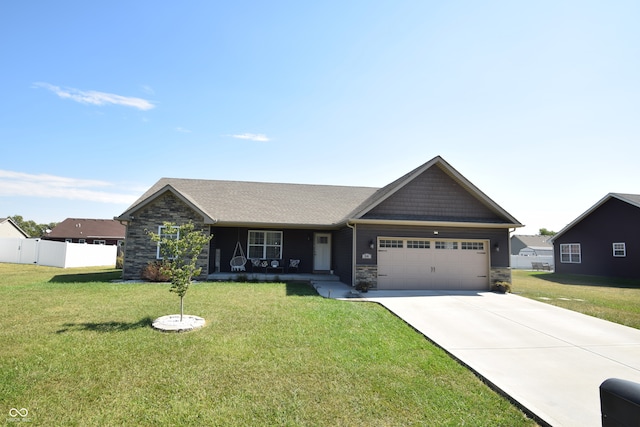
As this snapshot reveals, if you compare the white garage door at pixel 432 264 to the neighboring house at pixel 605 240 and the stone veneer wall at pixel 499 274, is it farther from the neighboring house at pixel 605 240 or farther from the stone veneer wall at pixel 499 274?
the neighboring house at pixel 605 240

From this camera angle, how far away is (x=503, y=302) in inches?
431

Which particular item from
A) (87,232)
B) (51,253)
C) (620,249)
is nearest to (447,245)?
(620,249)

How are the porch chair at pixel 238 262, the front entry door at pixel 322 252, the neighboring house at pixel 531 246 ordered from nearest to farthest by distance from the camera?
the porch chair at pixel 238 262 → the front entry door at pixel 322 252 → the neighboring house at pixel 531 246

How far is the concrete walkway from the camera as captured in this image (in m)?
4.22

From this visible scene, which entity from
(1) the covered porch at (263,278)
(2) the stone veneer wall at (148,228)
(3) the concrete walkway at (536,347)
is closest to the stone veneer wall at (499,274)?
(3) the concrete walkway at (536,347)

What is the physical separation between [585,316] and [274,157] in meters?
13.0

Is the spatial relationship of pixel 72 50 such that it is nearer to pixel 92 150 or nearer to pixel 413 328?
pixel 92 150

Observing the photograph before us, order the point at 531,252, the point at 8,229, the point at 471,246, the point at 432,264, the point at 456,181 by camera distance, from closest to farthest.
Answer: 1. the point at 432,264
2. the point at 471,246
3. the point at 456,181
4. the point at 8,229
5. the point at 531,252

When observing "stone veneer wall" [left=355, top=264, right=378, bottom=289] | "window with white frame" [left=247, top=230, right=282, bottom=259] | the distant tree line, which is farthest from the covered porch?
the distant tree line

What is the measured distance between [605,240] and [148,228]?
26412mm

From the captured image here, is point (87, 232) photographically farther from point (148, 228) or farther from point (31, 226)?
point (31, 226)

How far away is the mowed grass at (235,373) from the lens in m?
3.75

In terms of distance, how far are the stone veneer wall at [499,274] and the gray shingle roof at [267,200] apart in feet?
22.0

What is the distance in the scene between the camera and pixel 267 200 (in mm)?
18359
